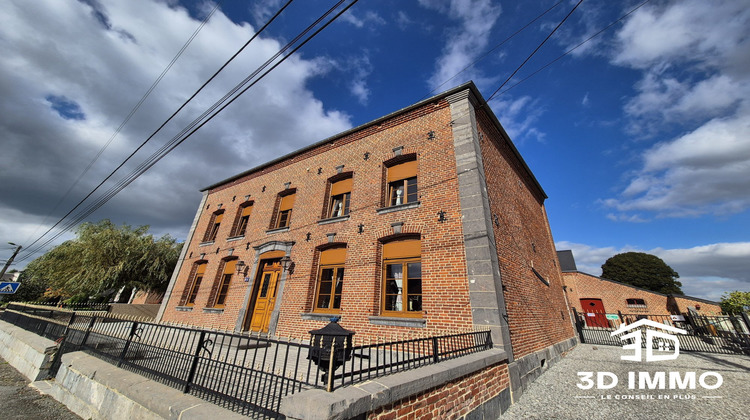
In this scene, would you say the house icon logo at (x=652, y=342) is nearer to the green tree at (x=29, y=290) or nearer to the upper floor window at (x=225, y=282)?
the upper floor window at (x=225, y=282)

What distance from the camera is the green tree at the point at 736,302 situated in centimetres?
1048

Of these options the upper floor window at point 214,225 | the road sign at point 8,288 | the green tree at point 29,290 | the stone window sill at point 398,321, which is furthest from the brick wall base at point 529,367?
the green tree at point 29,290

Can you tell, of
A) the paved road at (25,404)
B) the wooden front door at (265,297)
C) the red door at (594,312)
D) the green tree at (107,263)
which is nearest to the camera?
the paved road at (25,404)

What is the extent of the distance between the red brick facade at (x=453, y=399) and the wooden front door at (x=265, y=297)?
750 centimetres

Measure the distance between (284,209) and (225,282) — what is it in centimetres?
458

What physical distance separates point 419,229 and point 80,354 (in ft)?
27.4

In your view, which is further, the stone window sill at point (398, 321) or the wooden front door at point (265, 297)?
the wooden front door at point (265, 297)

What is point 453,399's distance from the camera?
392cm

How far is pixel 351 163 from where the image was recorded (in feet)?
32.3

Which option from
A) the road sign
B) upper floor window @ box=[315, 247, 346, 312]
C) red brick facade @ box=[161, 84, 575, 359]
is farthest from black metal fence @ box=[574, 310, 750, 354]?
the road sign

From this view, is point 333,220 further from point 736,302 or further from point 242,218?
point 736,302

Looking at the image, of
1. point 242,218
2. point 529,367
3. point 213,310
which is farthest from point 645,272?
point 213,310

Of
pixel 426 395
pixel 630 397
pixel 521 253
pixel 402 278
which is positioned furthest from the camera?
pixel 521 253

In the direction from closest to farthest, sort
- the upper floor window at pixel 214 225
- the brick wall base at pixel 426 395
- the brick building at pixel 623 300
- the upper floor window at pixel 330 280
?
the brick wall base at pixel 426 395
the upper floor window at pixel 330 280
the upper floor window at pixel 214 225
the brick building at pixel 623 300
